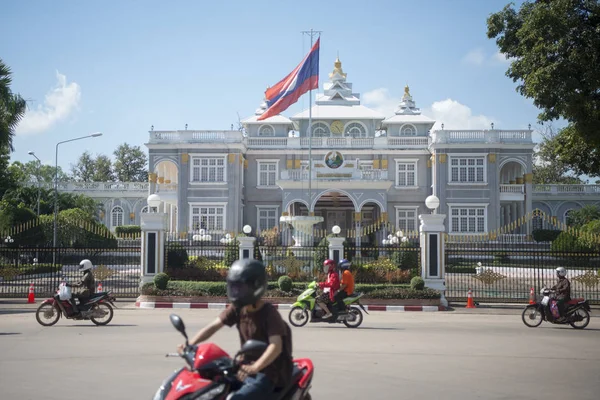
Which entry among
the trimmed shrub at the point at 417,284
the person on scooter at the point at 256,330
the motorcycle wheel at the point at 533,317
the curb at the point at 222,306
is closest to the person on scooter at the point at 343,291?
the motorcycle wheel at the point at 533,317

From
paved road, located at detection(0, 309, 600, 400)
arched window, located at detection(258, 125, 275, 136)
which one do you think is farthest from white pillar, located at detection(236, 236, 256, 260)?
arched window, located at detection(258, 125, 275, 136)

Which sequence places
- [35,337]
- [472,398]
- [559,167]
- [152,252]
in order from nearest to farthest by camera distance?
[472,398], [35,337], [152,252], [559,167]

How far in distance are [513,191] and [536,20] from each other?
2506 centimetres

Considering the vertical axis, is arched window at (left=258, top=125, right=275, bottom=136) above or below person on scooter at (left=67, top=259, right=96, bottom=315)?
above

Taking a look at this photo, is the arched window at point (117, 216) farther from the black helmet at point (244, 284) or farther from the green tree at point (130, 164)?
the black helmet at point (244, 284)

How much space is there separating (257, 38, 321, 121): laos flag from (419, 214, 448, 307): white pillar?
1096 cm

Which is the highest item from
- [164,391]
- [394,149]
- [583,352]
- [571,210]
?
[394,149]

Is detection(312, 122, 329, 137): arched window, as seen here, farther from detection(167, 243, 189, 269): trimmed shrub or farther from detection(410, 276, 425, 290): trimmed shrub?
detection(410, 276, 425, 290): trimmed shrub

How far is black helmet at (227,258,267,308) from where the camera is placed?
4.32m

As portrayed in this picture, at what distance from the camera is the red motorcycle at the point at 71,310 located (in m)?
12.9

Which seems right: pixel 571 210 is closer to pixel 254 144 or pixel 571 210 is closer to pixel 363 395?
pixel 254 144

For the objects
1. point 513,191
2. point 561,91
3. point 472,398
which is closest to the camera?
point 472,398

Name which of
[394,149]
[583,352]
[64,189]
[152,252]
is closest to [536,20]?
[583,352]

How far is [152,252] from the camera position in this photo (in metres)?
20.5
